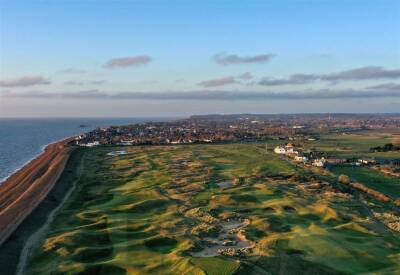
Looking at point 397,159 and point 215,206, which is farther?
point 397,159

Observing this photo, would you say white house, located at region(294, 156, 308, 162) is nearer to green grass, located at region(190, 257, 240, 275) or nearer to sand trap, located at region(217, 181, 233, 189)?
sand trap, located at region(217, 181, 233, 189)

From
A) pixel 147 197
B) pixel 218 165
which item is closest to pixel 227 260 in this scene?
pixel 147 197

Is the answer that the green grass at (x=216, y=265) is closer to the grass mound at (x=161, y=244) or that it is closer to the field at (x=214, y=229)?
the field at (x=214, y=229)

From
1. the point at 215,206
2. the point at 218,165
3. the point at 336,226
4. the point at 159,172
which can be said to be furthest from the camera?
the point at 218,165

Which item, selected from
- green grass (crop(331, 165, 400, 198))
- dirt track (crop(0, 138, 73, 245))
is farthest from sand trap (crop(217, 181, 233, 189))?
dirt track (crop(0, 138, 73, 245))

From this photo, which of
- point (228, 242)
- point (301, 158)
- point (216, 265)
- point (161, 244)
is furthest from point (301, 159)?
point (216, 265)

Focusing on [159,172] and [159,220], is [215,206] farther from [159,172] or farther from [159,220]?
[159,172]
